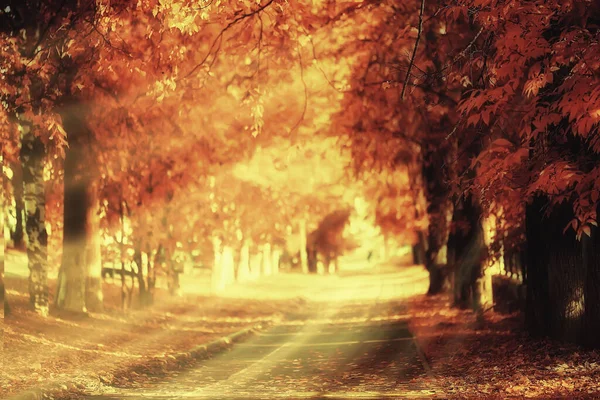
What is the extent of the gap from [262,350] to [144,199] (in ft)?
32.0

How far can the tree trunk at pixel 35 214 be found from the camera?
19094 mm

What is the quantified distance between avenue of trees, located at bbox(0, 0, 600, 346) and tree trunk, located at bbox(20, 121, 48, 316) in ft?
0.16

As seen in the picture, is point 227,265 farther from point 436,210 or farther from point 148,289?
point 436,210

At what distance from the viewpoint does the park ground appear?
1105 cm

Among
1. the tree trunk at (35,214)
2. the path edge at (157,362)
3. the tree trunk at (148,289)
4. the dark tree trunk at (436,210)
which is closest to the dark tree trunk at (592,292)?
the path edge at (157,362)

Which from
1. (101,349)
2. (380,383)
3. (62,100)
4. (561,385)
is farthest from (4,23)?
(561,385)

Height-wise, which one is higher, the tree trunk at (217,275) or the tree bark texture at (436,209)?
the tree bark texture at (436,209)

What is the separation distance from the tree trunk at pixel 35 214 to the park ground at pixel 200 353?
63 cm

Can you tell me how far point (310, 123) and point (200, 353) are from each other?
13.1m

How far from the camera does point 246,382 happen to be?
1266 cm

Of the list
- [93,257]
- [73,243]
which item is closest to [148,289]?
[93,257]

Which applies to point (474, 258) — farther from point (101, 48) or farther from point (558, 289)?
point (101, 48)

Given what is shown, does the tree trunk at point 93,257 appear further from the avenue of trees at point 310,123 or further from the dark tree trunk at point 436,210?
the dark tree trunk at point 436,210

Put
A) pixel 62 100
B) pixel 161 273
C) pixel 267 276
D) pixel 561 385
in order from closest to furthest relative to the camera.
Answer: pixel 561 385
pixel 62 100
pixel 161 273
pixel 267 276
